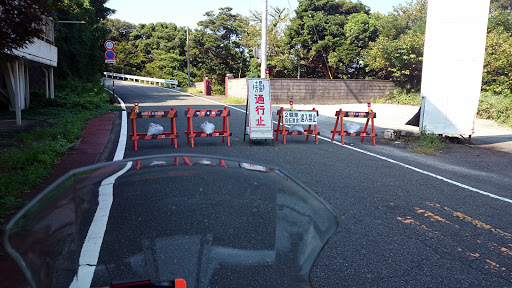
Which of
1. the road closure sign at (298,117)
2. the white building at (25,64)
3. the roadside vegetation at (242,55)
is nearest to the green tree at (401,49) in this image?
the roadside vegetation at (242,55)

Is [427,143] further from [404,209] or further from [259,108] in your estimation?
[404,209]

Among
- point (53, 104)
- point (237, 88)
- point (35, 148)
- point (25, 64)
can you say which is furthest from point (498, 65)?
point (25, 64)

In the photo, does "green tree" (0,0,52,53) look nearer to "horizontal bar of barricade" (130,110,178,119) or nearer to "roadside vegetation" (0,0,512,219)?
"roadside vegetation" (0,0,512,219)

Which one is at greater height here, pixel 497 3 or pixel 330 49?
pixel 497 3

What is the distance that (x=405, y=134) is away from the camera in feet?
36.1

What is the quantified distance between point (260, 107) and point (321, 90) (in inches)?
610

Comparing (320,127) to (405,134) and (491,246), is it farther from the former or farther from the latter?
(491,246)

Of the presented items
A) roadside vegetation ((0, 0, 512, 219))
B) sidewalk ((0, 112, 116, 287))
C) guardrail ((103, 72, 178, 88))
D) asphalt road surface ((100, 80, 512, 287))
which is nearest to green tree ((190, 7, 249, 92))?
roadside vegetation ((0, 0, 512, 219))

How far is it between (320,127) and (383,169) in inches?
247

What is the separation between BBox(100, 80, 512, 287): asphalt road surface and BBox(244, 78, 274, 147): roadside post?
15.9 inches

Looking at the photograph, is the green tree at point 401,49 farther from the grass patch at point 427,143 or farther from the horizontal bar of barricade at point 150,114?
the horizontal bar of barricade at point 150,114

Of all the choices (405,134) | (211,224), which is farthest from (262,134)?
(211,224)

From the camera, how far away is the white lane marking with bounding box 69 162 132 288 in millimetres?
1656

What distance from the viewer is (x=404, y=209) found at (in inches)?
195
